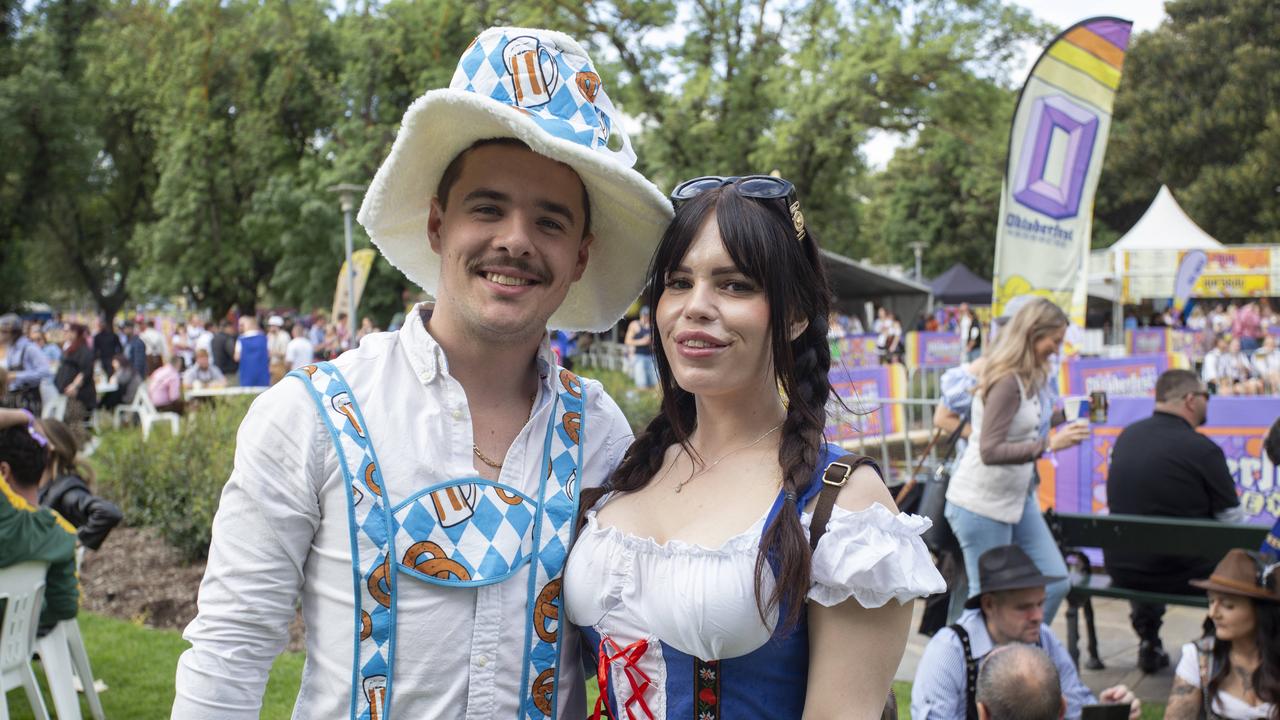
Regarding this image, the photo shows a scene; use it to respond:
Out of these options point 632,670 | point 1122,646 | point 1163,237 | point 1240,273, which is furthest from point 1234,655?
point 1240,273

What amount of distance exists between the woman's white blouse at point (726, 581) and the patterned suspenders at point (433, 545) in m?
0.08

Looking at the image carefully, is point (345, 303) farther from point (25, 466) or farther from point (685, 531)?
point (685, 531)

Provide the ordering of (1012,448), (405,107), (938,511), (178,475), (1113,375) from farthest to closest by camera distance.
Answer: (405,107)
(1113,375)
(178,475)
(938,511)
(1012,448)

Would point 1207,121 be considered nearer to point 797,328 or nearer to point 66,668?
point 66,668

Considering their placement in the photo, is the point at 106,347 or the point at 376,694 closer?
the point at 376,694

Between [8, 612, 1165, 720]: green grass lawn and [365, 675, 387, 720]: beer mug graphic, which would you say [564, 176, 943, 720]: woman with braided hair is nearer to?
[365, 675, 387, 720]: beer mug graphic

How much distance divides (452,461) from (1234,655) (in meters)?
3.53

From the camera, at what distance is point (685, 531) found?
1890 millimetres

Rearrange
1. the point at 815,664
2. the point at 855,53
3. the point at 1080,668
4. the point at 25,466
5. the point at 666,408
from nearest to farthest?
the point at 815,664
the point at 666,408
the point at 25,466
the point at 1080,668
the point at 855,53

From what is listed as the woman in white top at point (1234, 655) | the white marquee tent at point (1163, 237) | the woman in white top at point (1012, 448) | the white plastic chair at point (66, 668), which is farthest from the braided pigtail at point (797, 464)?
the white marquee tent at point (1163, 237)

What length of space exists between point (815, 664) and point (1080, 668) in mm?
4549

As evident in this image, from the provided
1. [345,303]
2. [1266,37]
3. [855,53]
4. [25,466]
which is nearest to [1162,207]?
[855,53]

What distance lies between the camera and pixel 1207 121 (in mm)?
40031

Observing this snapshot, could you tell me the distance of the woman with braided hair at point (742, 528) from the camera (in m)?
1.72
